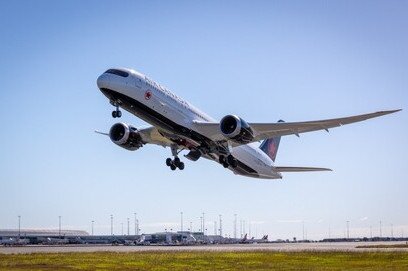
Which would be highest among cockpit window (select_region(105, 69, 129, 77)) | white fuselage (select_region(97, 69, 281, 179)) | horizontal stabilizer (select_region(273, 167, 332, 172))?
cockpit window (select_region(105, 69, 129, 77))

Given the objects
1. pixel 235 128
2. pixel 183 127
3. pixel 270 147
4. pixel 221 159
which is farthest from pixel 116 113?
pixel 270 147

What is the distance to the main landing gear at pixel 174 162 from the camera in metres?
61.2

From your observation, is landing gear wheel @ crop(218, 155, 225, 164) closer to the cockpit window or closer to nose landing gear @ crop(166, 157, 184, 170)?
nose landing gear @ crop(166, 157, 184, 170)

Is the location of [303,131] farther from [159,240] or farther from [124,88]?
[159,240]

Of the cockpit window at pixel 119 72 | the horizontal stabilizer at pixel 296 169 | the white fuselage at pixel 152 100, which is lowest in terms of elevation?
the horizontal stabilizer at pixel 296 169

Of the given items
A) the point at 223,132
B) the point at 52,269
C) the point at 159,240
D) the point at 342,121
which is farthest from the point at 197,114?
the point at 159,240

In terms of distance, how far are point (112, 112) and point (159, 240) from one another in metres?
139

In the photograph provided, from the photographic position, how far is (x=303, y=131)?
56531mm

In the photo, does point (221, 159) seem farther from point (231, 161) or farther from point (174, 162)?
point (174, 162)

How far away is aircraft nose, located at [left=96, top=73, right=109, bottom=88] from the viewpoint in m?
48.3

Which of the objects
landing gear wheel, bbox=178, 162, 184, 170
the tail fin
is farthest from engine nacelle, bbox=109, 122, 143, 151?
the tail fin

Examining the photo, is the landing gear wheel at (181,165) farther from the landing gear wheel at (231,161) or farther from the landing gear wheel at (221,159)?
the landing gear wheel at (231,161)

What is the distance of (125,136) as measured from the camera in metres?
59.2

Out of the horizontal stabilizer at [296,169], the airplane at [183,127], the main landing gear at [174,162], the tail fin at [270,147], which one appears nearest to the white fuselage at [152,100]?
the airplane at [183,127]
